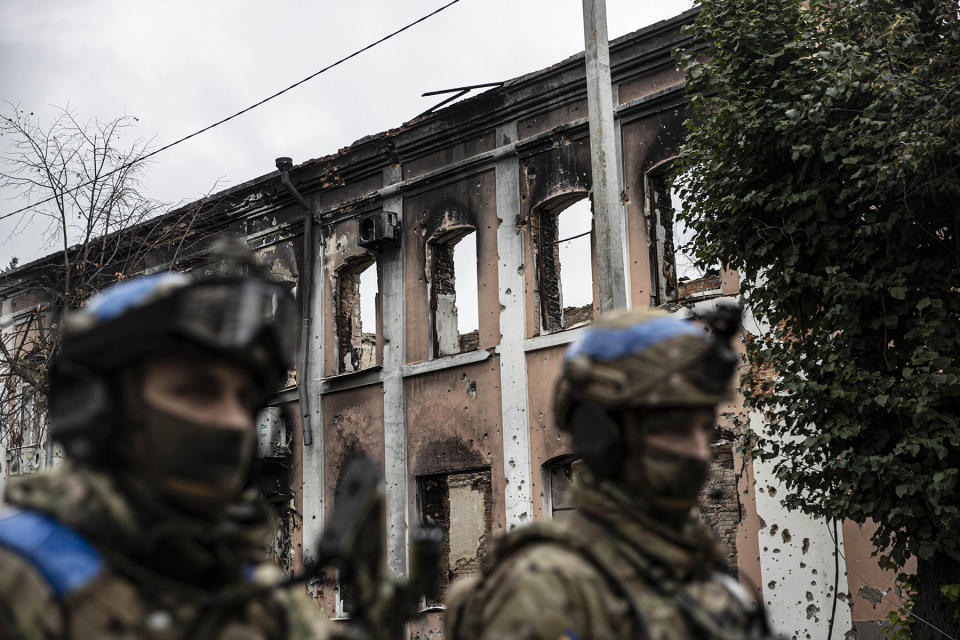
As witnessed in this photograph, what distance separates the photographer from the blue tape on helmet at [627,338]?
7.97 ft

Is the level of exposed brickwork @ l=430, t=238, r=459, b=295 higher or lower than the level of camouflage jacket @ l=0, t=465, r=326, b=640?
higher

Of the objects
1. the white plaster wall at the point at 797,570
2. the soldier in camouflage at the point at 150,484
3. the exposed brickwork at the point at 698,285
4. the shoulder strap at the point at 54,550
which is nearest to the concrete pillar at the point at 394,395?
the exposed brickwork at the point at 698,285

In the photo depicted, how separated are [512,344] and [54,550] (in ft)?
38.7

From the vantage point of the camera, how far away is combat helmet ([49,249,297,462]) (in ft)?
5.49

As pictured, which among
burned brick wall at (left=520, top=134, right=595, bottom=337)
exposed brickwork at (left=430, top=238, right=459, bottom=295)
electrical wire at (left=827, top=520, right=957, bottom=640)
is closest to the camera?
electrical wire at (left=827, top=520, right=957, bottom=640)

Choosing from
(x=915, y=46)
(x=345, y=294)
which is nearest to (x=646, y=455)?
(x=915, y=46)

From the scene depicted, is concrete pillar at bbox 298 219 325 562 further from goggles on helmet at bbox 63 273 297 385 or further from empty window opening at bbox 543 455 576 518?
goggles on helmet at bbox 63 273 297 385

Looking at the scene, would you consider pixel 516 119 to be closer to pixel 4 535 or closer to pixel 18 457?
pixel 4 535

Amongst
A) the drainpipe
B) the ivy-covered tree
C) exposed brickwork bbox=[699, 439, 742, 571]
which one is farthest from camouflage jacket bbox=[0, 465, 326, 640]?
the drainpipe

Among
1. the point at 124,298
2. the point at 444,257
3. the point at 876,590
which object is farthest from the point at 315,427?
the point at 124,298

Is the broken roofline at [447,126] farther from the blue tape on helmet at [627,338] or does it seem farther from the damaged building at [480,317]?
the blue tape on helmet at [627,338]

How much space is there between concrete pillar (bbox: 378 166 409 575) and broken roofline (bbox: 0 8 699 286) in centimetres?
54

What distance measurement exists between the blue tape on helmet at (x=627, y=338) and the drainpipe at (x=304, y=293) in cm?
1357

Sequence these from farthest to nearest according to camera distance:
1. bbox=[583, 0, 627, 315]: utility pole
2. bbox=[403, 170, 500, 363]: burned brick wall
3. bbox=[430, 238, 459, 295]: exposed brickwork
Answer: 1. bbox=[430, 238, 459, 295]: exposed brickwork
2. bbox=[403, 170, 500, 363]: burned brick wall
3. bbox=[583, 0, 627, 315]: utility pole
